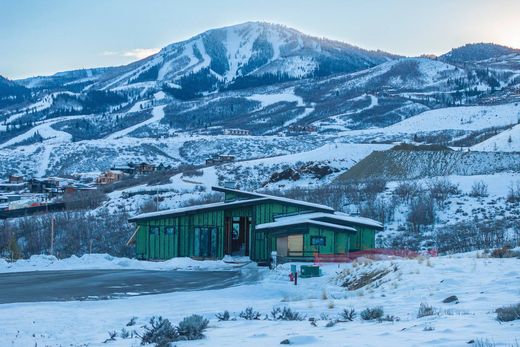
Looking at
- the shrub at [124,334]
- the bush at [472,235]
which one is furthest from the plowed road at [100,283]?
the bush at [472,235]

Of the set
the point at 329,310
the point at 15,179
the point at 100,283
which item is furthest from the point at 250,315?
the point at 15,179

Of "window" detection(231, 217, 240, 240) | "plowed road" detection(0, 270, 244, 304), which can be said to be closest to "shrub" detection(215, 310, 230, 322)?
"plowed road" detection(0, 270, 244, 304)

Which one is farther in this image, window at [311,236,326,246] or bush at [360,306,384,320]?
A: window at [311,236,326,246]

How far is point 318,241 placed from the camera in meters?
30.2

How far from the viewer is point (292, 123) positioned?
611 ft

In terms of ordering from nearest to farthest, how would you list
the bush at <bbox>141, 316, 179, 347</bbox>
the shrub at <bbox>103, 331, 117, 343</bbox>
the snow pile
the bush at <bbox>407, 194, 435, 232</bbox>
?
1. the bush at <bbox>141, 316, 179, 347</bbox>
2. the shrub at <bbox>103, 331, 117, 343</bbox>
3. the snow pile
4. the bush at <bbox>407, 194, 435, 232</bbox>

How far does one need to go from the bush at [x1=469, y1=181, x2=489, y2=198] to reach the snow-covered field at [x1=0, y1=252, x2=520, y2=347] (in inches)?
1189

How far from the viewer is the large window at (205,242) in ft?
111

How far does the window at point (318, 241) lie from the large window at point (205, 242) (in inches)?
229

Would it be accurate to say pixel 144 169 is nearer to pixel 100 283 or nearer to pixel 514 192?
pixel 514 192

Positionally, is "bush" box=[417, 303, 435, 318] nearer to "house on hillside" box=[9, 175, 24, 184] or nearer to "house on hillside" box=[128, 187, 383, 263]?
"house on hillside" box=[128, 187, 383, 263]

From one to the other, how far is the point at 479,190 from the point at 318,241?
23.2 metres

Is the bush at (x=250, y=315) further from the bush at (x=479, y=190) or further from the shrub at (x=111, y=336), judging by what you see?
the bush at (x=479, y=190)

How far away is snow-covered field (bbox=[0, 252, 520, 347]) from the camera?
9406 millimetres
